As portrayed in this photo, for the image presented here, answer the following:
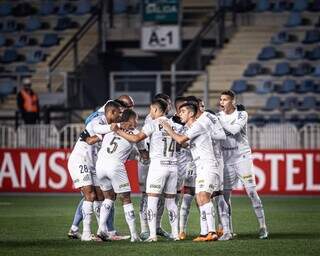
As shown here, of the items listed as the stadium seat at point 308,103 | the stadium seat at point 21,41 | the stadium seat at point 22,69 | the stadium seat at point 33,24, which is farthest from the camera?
the stadium seat at point 33,24

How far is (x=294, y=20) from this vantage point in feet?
112

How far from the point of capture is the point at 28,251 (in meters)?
15.0

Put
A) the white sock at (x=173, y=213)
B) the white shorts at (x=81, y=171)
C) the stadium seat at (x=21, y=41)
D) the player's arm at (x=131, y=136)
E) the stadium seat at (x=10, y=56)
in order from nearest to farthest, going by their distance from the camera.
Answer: the player's arm at (x=131, y=136)
the white sock at (x=173, y=213)
the white shorts at (x=81, y=171)
the stadium seat at (x=10, y=56)
the stadium seat at (x=21, y=41)

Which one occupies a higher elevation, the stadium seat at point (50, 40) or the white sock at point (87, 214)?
the stadium seat at point (50, 40)

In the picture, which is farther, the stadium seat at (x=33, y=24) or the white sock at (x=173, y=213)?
the stadium seat at (x=33, y=24)

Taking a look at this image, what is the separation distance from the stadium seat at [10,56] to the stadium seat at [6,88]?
1.43m

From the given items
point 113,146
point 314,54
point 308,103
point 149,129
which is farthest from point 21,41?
point 149,129

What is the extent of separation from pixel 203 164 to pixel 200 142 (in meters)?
0.31

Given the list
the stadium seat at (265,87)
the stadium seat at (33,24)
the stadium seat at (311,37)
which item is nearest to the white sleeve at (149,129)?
the stadium seat at (265,87)

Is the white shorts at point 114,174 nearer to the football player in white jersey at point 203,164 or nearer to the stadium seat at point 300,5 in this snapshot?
the football player in white jersey at point 203,164

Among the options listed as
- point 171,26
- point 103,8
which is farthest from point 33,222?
point 103,8

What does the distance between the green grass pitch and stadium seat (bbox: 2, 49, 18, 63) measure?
1049 centimetres

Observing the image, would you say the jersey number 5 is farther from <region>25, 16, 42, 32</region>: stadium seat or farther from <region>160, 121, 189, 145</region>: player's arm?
<region>25, 16, 42, 32</region>: stadium seat

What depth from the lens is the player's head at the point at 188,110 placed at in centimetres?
1581
